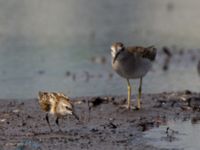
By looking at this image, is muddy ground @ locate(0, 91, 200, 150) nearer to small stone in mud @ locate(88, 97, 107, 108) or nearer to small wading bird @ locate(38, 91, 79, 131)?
small stone in mud @ locate(88, 97, 107, 108)

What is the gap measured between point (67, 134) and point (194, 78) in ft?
20.1

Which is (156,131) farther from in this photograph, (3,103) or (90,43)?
(90,43)

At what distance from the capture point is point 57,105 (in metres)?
11.0

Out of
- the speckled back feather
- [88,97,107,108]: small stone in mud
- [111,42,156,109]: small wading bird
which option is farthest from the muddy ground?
the speckled back feather

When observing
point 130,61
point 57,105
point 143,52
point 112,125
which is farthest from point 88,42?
point 57,105

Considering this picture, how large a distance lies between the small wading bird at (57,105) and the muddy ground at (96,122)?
0.89ft

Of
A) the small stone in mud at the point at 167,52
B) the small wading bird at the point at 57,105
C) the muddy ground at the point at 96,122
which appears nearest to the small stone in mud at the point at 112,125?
the muddy ground at the point at 96,122

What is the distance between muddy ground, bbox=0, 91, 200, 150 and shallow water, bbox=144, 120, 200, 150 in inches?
6.3

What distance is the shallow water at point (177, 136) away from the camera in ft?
33.6

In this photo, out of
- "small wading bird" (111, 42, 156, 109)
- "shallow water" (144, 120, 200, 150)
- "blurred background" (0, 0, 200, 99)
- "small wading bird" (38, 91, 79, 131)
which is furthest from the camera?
"blurred background" (0, 0, 200, 99)

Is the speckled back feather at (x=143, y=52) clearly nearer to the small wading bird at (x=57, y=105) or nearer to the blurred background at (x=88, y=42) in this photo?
the blurred background at (x=88, y=42)

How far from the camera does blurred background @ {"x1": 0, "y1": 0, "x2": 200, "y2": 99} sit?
625 inches

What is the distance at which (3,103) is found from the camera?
13562 millimetres

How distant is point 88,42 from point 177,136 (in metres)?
9.51
